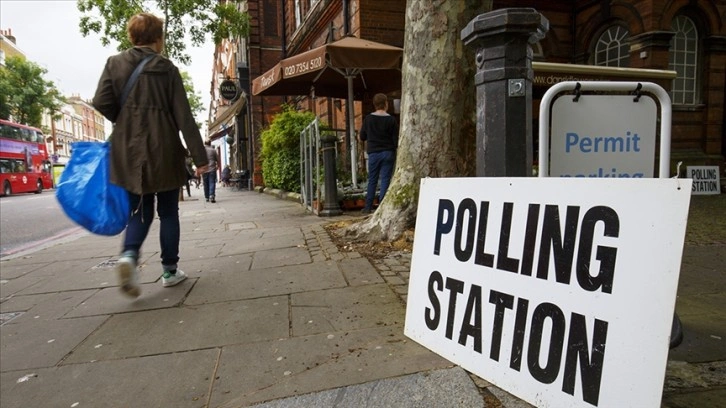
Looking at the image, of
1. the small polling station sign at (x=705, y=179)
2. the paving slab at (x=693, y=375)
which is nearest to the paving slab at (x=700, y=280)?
the paving slab at (x=693, y=375)

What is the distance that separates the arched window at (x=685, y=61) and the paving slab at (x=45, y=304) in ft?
42.0

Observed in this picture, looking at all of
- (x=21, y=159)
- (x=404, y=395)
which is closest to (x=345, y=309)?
(x=404, y=395)

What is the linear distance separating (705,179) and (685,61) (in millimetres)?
3151

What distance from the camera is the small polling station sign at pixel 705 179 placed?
983cm

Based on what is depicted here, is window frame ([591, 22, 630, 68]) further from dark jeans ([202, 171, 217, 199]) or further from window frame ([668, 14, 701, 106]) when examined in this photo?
dark jeans ([202, 171, 217, 199])

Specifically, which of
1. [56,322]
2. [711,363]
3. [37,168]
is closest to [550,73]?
[711,363]

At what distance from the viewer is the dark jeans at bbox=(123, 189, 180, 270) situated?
3111 millimetres

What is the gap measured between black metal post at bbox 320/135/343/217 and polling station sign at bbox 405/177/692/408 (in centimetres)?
464

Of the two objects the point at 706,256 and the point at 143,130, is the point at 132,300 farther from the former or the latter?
the point at 706,256

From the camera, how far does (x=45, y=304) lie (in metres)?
3.32

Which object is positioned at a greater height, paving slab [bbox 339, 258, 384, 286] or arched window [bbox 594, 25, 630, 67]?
arched window [bbox 594, 25, 630, 67]

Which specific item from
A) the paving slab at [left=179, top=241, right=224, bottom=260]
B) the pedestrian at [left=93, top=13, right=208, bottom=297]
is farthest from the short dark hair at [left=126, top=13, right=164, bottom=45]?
the paving slab at [left=179, top=241, right=224, bottom=260]

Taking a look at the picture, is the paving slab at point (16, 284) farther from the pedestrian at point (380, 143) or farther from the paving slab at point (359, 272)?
the pedestrian at point (380, 143)

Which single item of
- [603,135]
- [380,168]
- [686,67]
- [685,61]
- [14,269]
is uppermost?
[685,61]
